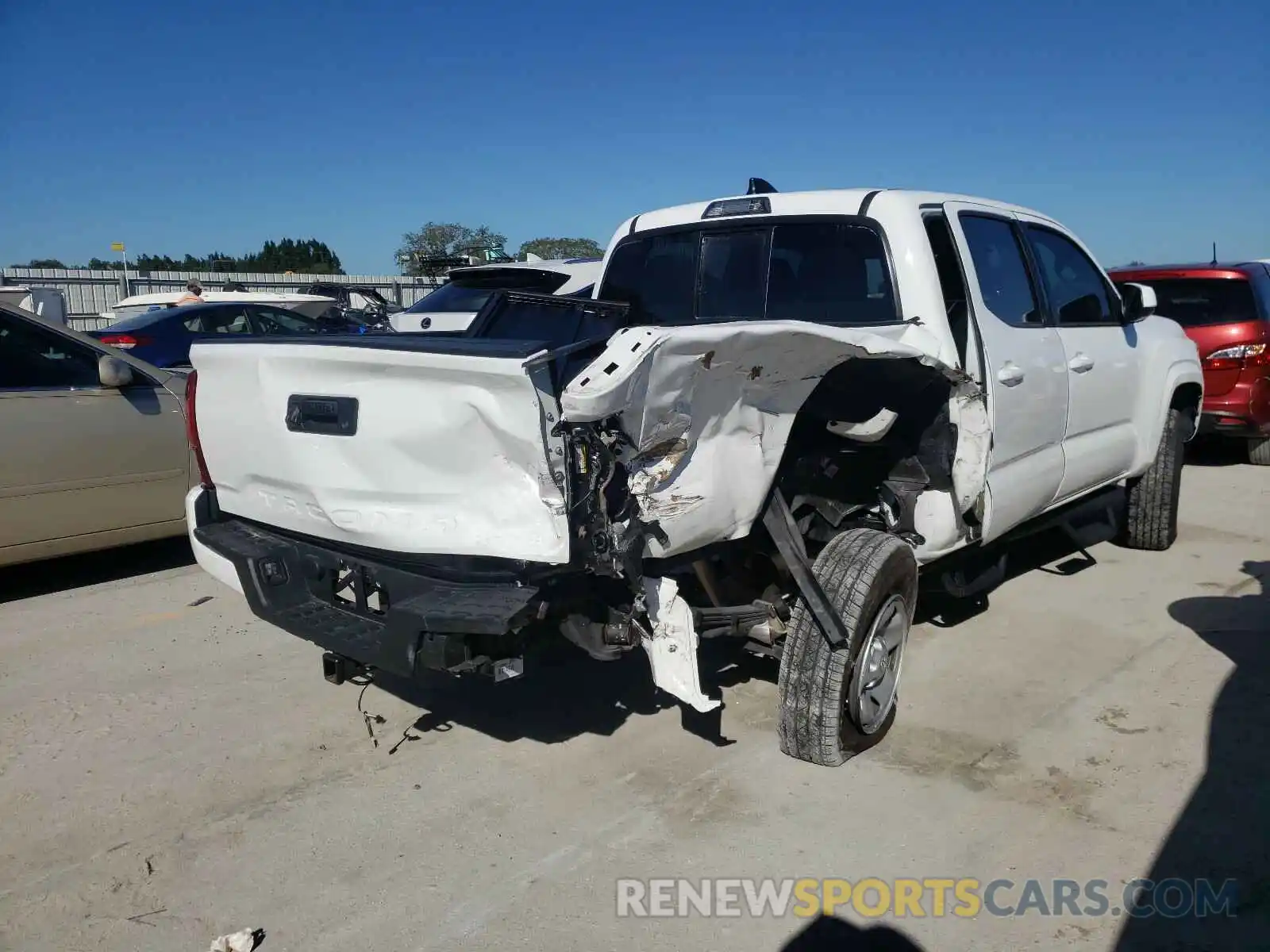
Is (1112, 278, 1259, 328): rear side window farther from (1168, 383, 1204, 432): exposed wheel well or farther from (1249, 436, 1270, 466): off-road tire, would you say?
(1168, 383, 1204, 432): exposed wheel well

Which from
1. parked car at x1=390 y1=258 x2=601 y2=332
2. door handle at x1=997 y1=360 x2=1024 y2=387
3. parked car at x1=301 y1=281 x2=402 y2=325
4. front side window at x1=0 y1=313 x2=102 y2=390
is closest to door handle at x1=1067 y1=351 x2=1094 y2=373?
door handle at x1=997 y1=360 x2=1024 y2=387

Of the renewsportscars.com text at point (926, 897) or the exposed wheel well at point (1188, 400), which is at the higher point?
the exposed wheel well at point (1188, 400)

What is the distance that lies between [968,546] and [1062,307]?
1.44 metres

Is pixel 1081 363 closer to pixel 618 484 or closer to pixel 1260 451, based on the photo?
pixel 618 484

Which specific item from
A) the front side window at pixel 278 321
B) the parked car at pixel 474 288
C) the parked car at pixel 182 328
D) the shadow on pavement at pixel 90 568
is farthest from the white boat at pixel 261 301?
the shadow on pavement at pixel 90 568

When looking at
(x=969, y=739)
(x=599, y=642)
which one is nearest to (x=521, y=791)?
(x=599, y=642)

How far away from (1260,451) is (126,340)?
37.7 ft

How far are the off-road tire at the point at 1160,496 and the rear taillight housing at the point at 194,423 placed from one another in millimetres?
5280

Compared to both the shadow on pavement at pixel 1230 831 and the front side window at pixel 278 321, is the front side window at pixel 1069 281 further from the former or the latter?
the front side window at pixel 278 321

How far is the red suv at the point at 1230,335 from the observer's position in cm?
852

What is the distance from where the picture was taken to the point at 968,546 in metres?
4.30

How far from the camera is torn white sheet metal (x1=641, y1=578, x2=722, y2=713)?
9.76 ft

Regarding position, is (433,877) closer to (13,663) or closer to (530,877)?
(530,877)

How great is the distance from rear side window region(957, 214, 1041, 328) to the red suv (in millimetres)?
4947
